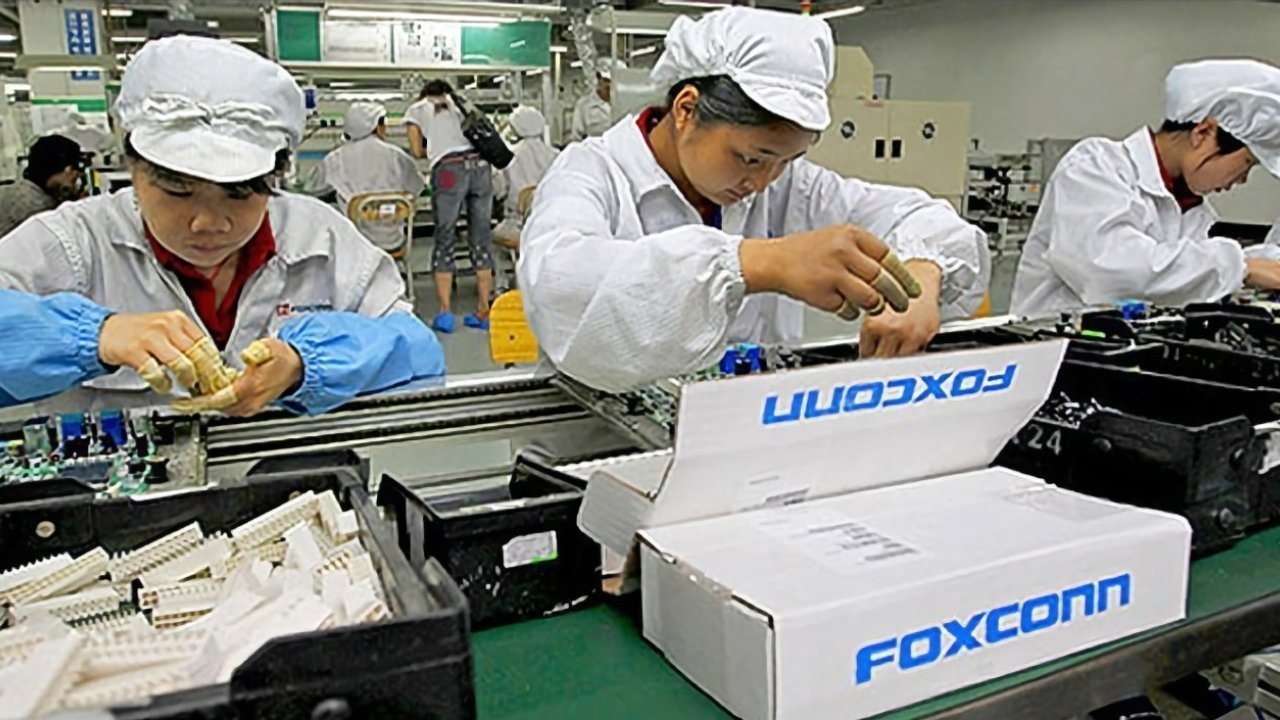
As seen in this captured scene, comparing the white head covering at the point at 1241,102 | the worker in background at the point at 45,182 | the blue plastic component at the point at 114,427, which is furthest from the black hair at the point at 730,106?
the worker in background at the point at 45,182

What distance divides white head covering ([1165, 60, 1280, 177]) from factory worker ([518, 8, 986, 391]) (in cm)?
86

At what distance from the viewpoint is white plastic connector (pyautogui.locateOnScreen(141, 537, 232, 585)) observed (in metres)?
0.74

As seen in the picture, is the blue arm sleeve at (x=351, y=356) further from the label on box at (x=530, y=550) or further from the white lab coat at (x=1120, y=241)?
the white lab coat at (x=1120, y=241)

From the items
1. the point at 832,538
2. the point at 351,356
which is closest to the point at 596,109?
the point at 351,356

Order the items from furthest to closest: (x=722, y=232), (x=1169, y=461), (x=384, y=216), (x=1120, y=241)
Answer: (x=384, y=216), (x=1120, y=241), (x=722, y=232), (x=1169, y=461)

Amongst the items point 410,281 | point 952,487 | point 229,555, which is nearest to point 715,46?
point 952,487

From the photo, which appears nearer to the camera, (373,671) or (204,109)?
(373,671)

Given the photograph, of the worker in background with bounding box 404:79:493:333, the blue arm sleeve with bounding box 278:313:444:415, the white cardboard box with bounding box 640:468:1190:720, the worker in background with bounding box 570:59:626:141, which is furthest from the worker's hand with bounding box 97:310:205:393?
the worker in background with bounding box 570:59:626:141

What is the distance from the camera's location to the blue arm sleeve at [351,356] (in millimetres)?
1215

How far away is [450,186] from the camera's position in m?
6.43

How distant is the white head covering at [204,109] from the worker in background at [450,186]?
4.94 metres

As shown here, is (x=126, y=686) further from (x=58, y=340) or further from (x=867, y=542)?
(x=58, y=340)

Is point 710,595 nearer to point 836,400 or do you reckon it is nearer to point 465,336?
point 836,400

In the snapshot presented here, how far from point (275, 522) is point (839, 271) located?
60 cm
